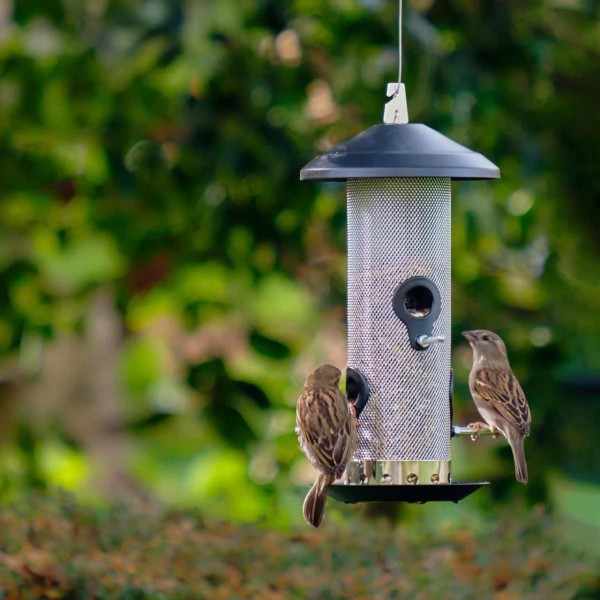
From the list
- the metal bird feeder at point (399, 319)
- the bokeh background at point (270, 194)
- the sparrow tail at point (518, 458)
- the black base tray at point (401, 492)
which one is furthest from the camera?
the bokeh background at point (270, 194)

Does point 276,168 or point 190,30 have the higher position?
point 190,30

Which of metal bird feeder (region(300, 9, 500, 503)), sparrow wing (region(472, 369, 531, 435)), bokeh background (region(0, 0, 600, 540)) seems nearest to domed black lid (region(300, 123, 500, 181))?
metal bird feeder (region(300, 9, 500, 503))

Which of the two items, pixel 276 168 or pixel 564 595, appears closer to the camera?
pixel 564 595

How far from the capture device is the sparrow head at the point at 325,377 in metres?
4.95

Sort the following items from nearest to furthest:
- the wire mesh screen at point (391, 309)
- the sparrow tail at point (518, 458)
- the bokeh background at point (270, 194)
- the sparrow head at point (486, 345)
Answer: the wire mesh screen at point (391, 309) < the sparrow tail at point (518, 458) < the sparrow head at point (486, 345) < the bokeh background at point (270, 194)

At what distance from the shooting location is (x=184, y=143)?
23.1 ft

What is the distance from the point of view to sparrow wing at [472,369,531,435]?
17.4ft

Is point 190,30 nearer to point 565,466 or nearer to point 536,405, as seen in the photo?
point 536,405

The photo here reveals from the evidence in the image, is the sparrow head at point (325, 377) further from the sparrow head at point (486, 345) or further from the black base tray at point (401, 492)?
the sparrow head at point (486, 345)

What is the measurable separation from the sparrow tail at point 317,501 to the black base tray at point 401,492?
31 millimetres

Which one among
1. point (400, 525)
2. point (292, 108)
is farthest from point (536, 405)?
point (292, 108)

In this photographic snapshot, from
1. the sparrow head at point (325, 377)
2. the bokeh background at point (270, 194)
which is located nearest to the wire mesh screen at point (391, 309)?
the sparrow head at point (325, 377)

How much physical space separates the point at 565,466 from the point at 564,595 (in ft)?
6.20

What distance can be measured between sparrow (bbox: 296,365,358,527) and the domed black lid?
75 centimetres
